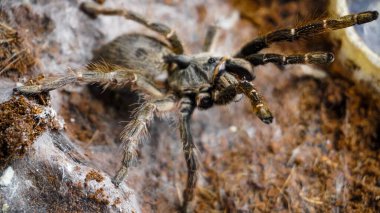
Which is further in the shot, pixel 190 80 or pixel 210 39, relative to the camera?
pixel 210 39

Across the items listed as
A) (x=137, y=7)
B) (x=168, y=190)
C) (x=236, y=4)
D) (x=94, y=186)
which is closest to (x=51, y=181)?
(x=94, y=186)

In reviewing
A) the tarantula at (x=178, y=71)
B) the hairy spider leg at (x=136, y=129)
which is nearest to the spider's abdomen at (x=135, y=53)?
the tarantula at (x=178, y=71)

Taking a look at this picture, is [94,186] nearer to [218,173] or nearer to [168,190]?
[168,190]

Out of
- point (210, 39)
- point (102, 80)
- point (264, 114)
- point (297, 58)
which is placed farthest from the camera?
point (210, 39)

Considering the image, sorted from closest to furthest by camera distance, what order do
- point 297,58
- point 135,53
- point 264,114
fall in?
1. point 264,114
2. point 297,58
3. point 135,53

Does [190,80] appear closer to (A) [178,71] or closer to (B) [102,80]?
(A) [178,71]

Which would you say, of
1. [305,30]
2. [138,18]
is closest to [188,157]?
[305,30]

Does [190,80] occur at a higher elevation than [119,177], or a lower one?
higher

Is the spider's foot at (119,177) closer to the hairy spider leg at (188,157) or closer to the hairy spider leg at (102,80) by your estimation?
the hairy spider leg at (188,157)
